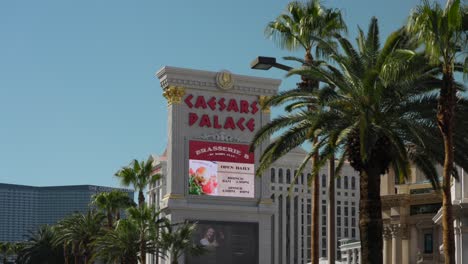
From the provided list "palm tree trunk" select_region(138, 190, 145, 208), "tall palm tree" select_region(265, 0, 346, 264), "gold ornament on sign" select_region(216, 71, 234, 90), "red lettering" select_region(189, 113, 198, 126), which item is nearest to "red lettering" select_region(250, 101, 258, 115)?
"gold ornament on sign" select_region(216, 71, 234, 90)

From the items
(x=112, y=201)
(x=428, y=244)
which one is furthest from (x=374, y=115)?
(x=112, y=201)

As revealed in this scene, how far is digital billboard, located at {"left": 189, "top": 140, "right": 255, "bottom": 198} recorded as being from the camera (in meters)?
83.4

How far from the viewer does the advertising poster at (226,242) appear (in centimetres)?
8362

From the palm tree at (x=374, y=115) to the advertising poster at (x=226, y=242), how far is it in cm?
4995

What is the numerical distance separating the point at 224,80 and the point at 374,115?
5220 centimetres

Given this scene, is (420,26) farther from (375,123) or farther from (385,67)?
(375,123)

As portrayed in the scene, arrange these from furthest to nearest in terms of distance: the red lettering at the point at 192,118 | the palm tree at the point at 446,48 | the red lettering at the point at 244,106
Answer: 1. the red lettering at the point at 244,106
2. the red lettering at the point at 192,118
3. the palm tree at the point at 446,48

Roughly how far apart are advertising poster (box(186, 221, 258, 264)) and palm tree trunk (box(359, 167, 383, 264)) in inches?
1975

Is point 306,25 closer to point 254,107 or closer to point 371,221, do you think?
point 371,221

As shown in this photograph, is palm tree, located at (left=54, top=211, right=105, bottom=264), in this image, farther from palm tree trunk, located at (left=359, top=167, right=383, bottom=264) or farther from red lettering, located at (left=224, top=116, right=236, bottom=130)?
palm tree trunk, located at (left=359, top=167, right=383, bottom=264)

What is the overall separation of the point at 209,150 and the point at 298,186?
293ft

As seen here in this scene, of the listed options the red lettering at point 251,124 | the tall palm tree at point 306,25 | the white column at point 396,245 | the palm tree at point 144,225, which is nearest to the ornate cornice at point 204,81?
the red lettering at point 251,124

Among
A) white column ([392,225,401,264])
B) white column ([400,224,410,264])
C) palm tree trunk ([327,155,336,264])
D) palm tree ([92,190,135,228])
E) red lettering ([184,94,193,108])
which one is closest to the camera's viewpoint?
palm tree trunk ([327,155,336,264])

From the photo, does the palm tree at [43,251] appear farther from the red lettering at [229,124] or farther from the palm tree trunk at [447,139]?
the palm tree trunk at [447,139]
